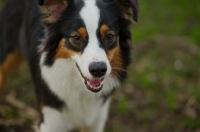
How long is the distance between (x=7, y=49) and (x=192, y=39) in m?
3.44

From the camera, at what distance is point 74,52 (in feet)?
12.2

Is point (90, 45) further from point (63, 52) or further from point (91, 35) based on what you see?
point (63, 52)

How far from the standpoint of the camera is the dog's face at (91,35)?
3.57m

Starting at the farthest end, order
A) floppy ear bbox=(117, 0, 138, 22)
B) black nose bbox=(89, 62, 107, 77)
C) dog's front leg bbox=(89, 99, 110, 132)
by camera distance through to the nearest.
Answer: dog's front leg bbox=(89, 99, 110, 132), floppy ear bbox=(117, 0, 138, 22), black nose bbox=(89, 62, 107, 77)

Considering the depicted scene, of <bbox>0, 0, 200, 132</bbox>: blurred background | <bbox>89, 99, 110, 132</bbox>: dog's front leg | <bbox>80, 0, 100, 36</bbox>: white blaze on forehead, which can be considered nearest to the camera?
<bbox>80, 0, 100, 36</bbox>: white blaze on forehead

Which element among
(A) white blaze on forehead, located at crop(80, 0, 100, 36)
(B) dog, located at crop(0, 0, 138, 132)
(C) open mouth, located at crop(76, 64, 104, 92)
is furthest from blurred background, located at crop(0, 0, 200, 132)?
(A) white blaze on forehead, located at crop(80, 0, 100, 36)

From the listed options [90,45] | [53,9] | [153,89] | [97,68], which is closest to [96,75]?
[97,68]

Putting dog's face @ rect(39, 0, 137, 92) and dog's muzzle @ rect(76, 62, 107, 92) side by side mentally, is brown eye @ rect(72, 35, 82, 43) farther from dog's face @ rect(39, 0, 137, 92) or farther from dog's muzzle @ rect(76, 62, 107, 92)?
dog's muzzle @ rect(76, 62, 107, 92)

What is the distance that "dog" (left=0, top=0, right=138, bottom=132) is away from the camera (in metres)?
3.64

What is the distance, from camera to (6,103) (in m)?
5.62

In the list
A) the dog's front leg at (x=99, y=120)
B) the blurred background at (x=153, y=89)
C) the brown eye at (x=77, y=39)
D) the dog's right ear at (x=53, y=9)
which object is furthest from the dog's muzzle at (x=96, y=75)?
the blurred background at (x=153, y=89)

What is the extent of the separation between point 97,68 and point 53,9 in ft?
2.54

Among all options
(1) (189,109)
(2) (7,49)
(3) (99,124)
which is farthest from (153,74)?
(2) (7,49)

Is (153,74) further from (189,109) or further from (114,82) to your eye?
(114,82)
